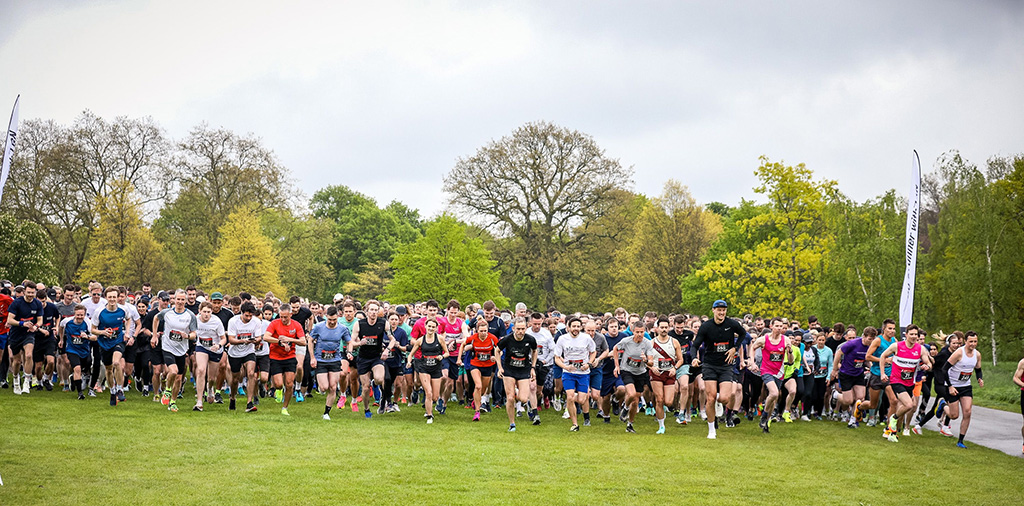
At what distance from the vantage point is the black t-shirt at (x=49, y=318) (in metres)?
15.9

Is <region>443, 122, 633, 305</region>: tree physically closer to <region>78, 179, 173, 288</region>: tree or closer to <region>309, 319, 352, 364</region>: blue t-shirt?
<region>78, 179, 173, 288</region>: tree

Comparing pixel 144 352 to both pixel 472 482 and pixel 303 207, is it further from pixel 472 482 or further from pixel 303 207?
pixel 303 207

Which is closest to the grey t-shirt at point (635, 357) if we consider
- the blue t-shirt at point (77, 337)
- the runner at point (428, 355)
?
the runner at point (428, 355)

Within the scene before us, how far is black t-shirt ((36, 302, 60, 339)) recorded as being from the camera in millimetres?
15914

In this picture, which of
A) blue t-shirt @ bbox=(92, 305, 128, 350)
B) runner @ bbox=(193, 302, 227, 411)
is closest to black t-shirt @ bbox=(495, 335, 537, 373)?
runner @ bbox=(193, 302, 227, 411)

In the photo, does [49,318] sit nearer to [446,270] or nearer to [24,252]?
[24,252]

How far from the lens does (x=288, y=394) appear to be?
1471 centimetres

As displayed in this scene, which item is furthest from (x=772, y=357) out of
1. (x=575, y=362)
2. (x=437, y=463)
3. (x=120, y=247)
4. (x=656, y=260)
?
(x=120, y=247)

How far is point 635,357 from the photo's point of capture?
1442 centimetres

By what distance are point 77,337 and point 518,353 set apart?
28.4 feet

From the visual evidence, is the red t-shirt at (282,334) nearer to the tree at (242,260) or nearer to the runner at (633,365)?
the runner at (633,365)

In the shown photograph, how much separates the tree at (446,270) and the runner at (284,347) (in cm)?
2904

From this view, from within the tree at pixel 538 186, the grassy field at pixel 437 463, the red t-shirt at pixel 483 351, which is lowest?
the grassy field at pixel 437 463

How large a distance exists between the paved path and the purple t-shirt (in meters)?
2.08
